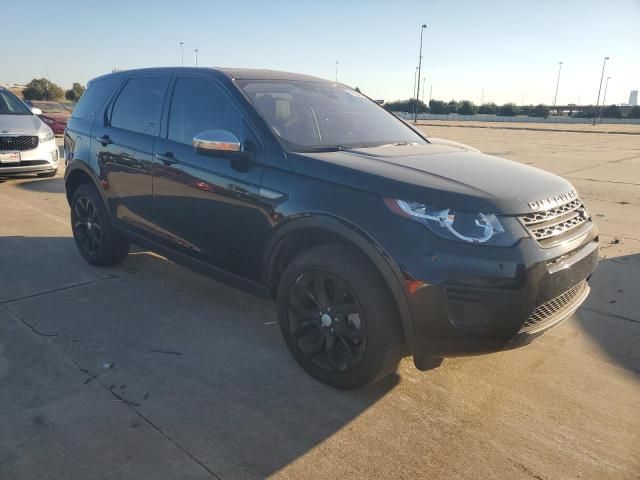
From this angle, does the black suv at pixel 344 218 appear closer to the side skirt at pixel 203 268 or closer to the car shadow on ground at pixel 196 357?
the side skirt at pixel 203 268

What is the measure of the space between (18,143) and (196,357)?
758cm

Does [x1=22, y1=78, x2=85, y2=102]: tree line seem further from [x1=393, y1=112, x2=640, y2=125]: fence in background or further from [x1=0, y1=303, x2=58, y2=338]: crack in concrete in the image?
[x1=0, y1=303, x2=58, y2=338]: crack in concrete

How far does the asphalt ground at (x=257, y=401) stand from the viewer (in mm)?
2422

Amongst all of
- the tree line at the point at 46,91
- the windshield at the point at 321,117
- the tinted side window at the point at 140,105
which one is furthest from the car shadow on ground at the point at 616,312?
the tree line at the point at 46,91

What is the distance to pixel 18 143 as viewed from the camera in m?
8.98

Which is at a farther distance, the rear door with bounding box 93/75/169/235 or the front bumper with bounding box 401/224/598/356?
the rear door with bounding box 93/75/169/235

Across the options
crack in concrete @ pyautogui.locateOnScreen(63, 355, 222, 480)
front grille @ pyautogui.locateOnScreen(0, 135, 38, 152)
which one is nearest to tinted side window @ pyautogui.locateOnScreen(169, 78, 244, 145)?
crack in concrete @ pyautogui.locateOnScreen(63, 355, 222, 480)

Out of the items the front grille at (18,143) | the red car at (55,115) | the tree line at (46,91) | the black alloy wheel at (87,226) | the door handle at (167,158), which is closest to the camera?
the door handle at (167,158)

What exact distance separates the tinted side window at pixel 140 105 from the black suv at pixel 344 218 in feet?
0.06

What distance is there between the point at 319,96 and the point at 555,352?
2526 mm

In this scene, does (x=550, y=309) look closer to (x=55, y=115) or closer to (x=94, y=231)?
(x=94, y=231)

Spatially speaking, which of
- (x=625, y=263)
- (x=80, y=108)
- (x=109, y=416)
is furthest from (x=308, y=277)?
(x=625, y=263)

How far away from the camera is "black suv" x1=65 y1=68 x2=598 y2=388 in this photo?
2496 millimetres

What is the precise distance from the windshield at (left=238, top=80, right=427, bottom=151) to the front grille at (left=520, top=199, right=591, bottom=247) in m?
1.33
